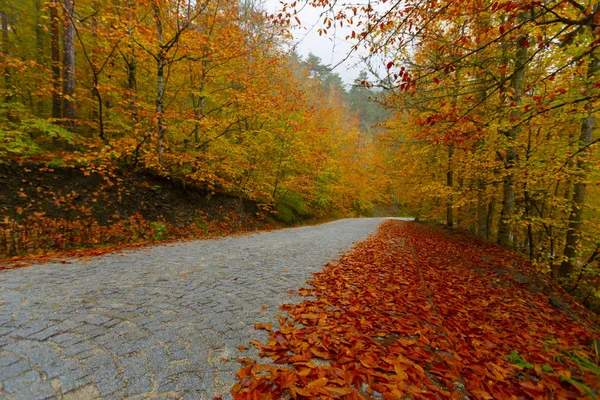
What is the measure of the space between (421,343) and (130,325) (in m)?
2.81

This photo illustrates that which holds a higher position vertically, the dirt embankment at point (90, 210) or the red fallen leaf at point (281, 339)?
the dirt embankment at point (90, 210)

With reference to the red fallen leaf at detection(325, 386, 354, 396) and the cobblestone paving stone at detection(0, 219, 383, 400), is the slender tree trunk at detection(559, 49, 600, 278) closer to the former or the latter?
the red fallen leaf at detection(325, 386, 354, 396)

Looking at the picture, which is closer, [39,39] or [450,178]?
[39,39]

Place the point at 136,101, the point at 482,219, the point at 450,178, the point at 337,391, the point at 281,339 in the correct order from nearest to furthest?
the point at 337,391, the point at 281,339, the point at 136,101, the point at 482,219, the point at 450,178

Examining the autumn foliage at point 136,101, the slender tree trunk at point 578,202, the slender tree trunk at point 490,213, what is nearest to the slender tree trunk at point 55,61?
the autumn foliage at point 136,101

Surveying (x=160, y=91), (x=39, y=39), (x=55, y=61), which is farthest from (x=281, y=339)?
(x=39, y=39)

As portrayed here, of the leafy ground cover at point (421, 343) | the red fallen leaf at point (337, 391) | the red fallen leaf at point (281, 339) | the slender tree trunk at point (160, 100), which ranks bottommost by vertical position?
the leafy ground cover at point (421, 343)

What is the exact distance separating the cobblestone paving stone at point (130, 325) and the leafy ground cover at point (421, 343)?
0.35 m

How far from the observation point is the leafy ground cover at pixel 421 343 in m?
1.75

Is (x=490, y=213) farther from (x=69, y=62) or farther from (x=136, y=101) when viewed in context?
(x=69, y=62)

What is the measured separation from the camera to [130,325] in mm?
2238

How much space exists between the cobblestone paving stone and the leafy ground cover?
0.35 meters

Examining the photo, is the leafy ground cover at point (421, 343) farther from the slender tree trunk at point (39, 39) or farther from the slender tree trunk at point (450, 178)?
the slender tree trunk at point (39, 39)

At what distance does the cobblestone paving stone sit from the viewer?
5.24 feet
